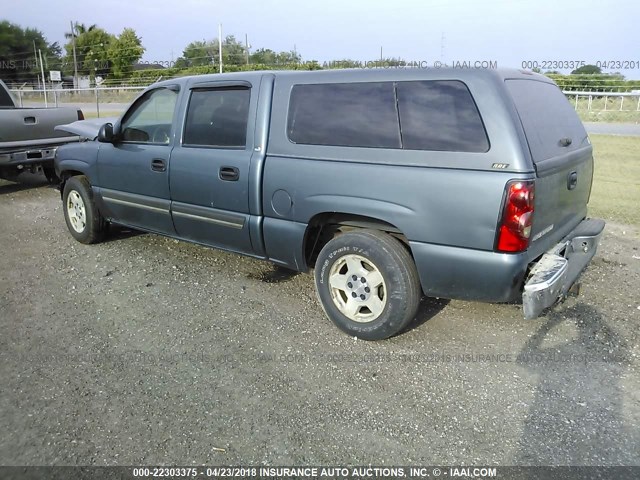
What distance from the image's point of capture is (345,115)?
3.75m

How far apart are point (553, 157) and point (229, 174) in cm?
243

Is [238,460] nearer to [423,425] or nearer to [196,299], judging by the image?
[423,425]

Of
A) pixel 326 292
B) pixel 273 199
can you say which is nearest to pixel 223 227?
pixel 273 199

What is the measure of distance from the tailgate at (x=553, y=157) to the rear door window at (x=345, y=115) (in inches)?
31.4

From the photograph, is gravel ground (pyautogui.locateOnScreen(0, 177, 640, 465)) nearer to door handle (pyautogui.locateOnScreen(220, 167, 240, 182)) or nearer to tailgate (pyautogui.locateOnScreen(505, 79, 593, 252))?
tailgate (pyautogui.locateOnScreen(505, 79, 593, 252))

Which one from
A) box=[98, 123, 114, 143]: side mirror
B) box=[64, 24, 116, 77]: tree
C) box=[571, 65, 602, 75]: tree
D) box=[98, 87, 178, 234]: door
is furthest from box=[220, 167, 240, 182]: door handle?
box=[64, 24, 116, 77]: tree

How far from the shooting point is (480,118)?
3176mm

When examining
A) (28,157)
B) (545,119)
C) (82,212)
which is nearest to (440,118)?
(545,119)

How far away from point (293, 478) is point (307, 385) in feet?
2.56

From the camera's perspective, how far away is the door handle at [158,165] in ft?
15.6

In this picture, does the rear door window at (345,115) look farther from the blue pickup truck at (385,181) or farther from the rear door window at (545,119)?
the rear door window at (545,119)

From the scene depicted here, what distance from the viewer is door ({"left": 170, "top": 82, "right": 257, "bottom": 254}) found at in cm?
422

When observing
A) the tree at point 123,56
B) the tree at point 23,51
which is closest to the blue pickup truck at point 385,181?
the tree at point 123,56

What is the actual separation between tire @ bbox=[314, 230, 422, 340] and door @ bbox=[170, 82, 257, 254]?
34.0 inches
